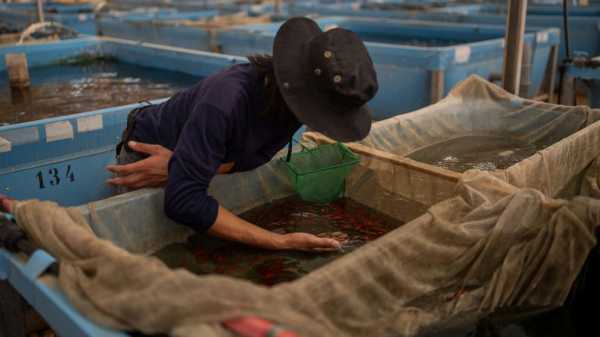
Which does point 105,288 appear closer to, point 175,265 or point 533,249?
point 175,265

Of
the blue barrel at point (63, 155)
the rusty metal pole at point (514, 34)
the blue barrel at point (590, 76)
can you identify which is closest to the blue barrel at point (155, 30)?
the blue barrel at point (63, 155)

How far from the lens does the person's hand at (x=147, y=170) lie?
72.3 inches

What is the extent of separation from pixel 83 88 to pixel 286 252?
348 centimetres

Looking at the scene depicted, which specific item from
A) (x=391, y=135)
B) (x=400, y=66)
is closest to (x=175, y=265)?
(x=391, y=135)

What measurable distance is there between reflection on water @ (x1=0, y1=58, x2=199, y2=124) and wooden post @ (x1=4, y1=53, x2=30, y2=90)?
84mm

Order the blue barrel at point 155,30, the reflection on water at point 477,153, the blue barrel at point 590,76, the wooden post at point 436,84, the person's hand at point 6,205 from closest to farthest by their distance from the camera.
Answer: the person's hand at point 6,205 < the reflection on water at point 477,153 < the blue barrel at point 590,76 < the wooden post at point 436,84 < the blue barrel at point 155,30

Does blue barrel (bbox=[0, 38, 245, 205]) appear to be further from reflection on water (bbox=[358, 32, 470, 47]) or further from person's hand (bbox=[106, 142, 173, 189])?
reflection on water (bbox=[358, 32, 470, 47])

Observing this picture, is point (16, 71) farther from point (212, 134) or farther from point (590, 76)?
point (590, 76)

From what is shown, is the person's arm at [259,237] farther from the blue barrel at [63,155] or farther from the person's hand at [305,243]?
the blue barrel at [63,155]

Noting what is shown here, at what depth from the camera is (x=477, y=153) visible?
2.81 metres

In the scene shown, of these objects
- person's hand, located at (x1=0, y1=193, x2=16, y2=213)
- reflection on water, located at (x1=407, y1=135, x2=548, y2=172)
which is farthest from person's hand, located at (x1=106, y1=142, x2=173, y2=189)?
reflection on water, located at (x1=407, y1=135, x2=548, y2=172)

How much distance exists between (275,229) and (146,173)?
1.78ft

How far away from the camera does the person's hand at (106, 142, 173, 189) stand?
6.02 feet

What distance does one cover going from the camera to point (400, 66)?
4.52 meters
